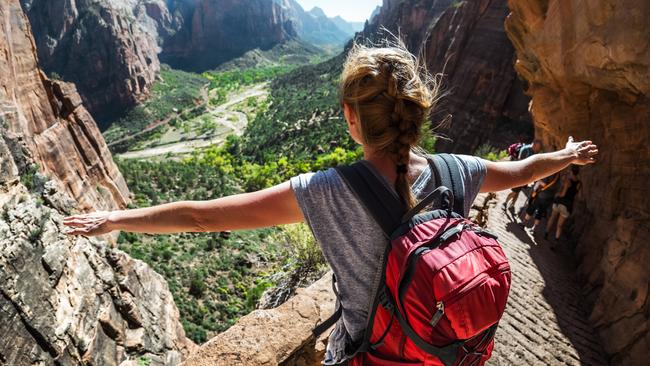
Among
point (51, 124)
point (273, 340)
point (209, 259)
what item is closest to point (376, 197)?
point (273, 340)

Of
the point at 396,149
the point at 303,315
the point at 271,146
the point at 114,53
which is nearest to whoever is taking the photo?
the point at 396,149

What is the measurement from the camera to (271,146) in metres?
54.8

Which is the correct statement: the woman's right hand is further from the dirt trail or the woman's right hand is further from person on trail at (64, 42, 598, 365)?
the dirt trail

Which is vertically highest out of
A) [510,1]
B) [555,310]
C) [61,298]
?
[510,1]

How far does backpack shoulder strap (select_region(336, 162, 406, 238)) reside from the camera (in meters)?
1.49

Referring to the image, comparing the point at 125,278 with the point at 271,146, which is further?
the point at 271,146

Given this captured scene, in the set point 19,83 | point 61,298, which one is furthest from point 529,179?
point 19,83

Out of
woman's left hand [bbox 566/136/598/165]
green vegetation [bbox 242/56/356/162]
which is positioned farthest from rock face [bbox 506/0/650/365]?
green vegetation [bbox 242/56/356/162]

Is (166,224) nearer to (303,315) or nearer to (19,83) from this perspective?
(303,315)

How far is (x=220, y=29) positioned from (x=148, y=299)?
16178 centimetres

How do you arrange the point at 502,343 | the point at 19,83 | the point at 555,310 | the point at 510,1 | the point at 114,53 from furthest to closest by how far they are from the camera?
the point at 114,53
the point at 19,83
the point at 510,1
the point at 555,310
the point at 502,343

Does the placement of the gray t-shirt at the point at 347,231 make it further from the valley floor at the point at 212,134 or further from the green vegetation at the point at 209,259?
the valley floor at the point at 212,134

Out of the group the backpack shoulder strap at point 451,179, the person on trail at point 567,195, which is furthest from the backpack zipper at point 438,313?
the person on trail at point 567,195

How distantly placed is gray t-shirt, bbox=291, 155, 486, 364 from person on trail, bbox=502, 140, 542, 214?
718 cm
